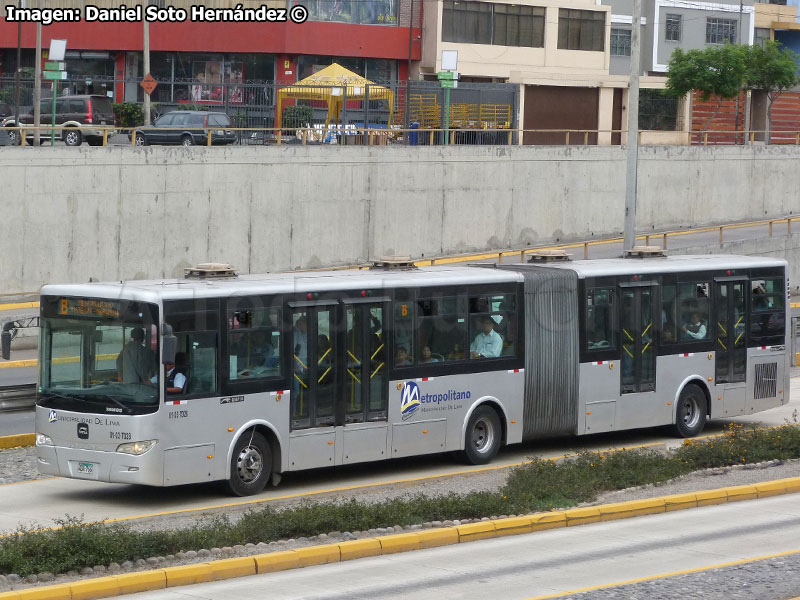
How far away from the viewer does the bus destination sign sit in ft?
50.3

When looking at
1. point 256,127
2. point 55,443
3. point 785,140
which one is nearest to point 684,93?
point 785,140

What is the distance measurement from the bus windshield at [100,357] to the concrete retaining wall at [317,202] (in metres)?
21.0

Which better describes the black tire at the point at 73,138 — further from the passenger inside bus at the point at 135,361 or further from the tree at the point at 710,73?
the tree at the point at 710,73

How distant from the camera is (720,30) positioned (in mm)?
74375

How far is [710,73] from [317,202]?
3016cm

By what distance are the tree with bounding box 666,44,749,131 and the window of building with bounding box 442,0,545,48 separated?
700 centimetres

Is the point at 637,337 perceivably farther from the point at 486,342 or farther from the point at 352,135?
the point at 352,135

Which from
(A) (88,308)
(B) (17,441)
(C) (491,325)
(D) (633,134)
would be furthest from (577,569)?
(D) (633,134)

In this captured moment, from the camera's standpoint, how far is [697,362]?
2164 centimetres

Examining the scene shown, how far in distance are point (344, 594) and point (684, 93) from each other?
58050mm

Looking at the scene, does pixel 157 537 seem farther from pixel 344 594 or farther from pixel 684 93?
pixel 684 93

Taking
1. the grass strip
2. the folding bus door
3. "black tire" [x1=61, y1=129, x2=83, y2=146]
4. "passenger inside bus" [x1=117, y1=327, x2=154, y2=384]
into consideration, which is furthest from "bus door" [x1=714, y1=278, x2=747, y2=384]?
"black tire" [x1=61, y1=129, x2=83, y2=146]

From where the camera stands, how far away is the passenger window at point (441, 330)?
18.0m

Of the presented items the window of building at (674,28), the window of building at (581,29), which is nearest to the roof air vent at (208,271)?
Answer: the window of building at (581,29)
